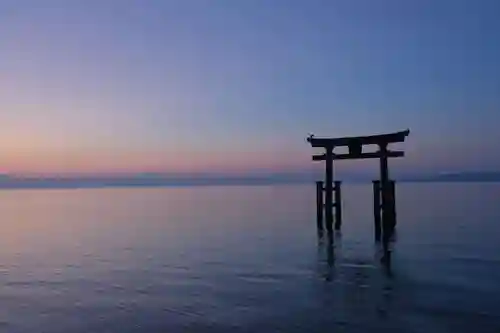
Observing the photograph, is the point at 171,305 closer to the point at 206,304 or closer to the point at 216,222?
the point at 206,304

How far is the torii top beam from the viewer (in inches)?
1099

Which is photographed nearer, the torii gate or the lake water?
the lake water

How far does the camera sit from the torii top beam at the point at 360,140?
27922 millimetres

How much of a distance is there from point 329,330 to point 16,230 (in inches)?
1465

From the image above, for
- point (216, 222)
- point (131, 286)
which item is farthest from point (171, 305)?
point (216, 222)

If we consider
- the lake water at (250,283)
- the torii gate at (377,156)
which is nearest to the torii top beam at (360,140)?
the torii gate at (377,156)

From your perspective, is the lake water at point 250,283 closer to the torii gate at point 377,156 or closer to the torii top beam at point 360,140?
the torii gate at point 377,156

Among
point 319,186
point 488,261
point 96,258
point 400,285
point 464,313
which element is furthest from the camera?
point 319,186

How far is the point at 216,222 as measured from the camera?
48625 mm

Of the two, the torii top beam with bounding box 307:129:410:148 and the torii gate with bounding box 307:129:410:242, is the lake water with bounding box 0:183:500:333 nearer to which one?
the torii gate with bounding box 307:129:410:242

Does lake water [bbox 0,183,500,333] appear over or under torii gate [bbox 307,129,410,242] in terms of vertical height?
under

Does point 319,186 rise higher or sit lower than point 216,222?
higher

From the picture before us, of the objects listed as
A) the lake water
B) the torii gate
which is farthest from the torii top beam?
the lake water

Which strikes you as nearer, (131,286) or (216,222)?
(131,286)
